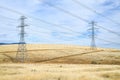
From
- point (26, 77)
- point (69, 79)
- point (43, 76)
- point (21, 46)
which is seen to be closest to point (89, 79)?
point (69, 79)

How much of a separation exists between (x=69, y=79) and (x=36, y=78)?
11.7 feet

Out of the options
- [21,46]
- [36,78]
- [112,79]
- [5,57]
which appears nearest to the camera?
[36,78]

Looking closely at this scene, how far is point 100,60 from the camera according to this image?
7994 centimetres

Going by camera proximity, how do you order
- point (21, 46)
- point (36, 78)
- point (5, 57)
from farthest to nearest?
point (5, 57), point (21, 46), point (36, 78)

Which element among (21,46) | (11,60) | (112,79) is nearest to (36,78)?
(112,79)

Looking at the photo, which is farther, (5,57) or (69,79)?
(5,57)

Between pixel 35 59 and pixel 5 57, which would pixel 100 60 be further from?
pixel 5 57

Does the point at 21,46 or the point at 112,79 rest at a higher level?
the point at 21,46

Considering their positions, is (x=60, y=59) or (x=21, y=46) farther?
(x=60, y=59)

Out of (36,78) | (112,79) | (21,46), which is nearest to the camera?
(36,78)

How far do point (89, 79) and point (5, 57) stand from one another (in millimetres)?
52332

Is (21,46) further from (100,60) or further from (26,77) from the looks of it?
(26,77)

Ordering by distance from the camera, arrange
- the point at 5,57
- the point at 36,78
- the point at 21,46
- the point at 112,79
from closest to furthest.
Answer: the point at 36,78 → the point at 112,79 → the point at 21,46 → the point at 5,57

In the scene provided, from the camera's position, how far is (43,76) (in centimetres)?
3022
